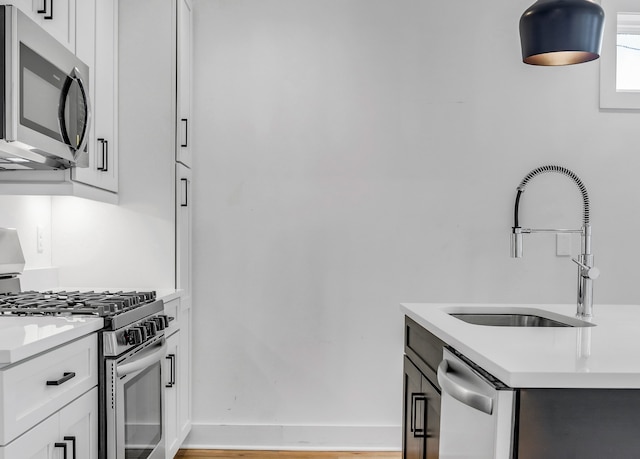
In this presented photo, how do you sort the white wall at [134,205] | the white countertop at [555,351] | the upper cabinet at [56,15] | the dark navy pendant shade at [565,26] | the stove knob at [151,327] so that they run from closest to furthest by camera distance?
the white countertop at [555,351] → the dark navy pendant shade at [565,26] → the upper cabinet at [56,15] → the stove knob at [151,327] → the white wall at [134,205]

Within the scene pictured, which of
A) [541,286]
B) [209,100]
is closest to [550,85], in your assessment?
[541,286]

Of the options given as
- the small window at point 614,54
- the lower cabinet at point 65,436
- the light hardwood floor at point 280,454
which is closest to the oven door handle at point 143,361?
the lower cabinet at point 65,436

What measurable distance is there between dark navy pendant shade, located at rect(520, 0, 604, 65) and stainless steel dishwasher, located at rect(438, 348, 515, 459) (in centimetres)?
98

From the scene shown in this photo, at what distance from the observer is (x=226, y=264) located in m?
2.99

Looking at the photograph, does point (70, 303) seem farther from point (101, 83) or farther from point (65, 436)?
point (101, 83)

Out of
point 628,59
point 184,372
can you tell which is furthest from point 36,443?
point 628,59

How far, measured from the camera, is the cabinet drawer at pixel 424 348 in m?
1.65

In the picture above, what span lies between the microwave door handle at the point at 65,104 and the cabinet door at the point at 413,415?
1509 mm

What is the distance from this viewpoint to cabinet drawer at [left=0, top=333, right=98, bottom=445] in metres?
1.18

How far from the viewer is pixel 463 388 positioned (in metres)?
1.21

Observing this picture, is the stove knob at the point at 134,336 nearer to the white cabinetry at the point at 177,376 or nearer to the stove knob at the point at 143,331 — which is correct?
the stove knob at the point at 143,331

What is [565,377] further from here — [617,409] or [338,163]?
[338,163]

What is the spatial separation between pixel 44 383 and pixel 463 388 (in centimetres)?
102

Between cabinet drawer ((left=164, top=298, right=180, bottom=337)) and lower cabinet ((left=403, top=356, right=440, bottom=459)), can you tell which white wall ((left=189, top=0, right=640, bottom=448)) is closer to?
cabinet drawer ((left=164, top=298, right=180, bottom=337))
